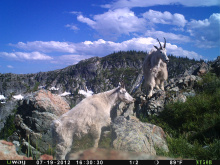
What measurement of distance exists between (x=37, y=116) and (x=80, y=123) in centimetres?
469

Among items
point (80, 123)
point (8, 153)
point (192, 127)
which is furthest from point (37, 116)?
point (192, 127)

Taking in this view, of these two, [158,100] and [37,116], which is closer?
[37,116]

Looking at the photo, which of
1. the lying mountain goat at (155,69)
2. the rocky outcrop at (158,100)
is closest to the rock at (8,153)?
the rocky outcrop at (158,100)

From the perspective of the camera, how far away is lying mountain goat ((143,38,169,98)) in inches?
455

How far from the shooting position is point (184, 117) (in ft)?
28.5

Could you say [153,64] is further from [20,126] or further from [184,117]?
[20,126]

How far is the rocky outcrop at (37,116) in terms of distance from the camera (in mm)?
9344

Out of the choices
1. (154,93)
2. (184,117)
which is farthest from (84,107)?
(154,93)

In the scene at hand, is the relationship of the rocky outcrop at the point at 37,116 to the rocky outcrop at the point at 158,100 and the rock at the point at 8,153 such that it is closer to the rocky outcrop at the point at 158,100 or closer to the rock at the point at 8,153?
the rock at the point at 8,153

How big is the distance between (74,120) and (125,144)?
1992mm

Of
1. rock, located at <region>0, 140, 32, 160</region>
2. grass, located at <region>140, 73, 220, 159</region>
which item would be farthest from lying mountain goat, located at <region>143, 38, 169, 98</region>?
rock, located at <region>0, 140, 32, 160</region>

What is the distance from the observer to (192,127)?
Result: 7.89 m

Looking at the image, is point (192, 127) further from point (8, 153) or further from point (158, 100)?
point (8, 153)

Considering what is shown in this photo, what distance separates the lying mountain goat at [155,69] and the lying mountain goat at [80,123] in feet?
17.5
